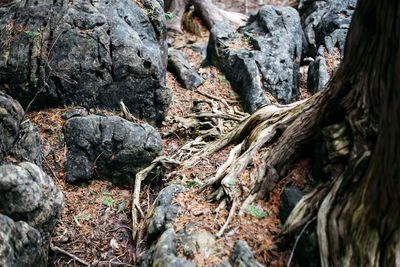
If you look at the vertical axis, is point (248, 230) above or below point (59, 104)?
above

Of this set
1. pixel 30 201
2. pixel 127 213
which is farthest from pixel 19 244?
pixel 127 213

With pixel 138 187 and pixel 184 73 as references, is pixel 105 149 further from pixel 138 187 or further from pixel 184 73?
pixel 184 73

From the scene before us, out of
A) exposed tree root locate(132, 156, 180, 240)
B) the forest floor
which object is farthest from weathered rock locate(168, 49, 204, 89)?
exposed tree root locate(132, 156, 180, 240)

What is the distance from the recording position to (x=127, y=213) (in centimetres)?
527

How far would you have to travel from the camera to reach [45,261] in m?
4.02

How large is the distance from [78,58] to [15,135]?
2.47 metres

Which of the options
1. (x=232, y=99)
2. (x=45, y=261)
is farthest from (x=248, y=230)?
(x=232, y=99)

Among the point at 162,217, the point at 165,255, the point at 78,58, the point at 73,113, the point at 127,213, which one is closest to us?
the point at 165,255

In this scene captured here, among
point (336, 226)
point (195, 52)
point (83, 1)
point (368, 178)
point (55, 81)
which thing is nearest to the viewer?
point (368, 178)

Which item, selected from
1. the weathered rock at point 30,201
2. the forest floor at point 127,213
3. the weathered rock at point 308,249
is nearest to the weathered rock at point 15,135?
the forest floor at point 127,213

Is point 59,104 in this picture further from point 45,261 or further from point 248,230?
point 248,230

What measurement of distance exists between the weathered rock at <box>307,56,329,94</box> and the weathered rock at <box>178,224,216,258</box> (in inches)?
313

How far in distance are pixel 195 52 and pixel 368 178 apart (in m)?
10.5

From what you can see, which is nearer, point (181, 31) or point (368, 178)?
point (368, 178)
